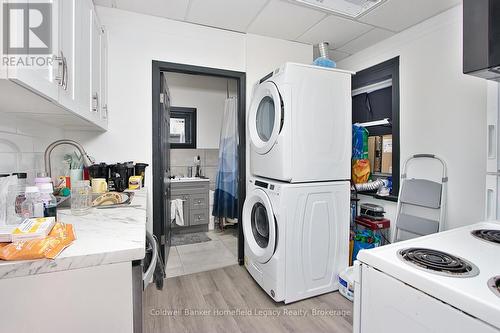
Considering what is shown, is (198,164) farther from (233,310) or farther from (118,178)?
(233,310)

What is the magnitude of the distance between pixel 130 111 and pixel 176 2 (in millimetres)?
973

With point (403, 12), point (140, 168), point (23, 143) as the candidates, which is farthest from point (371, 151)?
point (23, 143)

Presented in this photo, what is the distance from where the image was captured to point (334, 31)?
2381 millimetres

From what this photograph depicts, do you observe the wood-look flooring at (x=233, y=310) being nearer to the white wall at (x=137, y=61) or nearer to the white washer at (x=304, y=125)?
the white wall at (x=137, y=61)

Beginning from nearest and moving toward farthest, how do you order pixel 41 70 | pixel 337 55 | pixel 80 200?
1. pixel 41 70
2. pixel 80 200
3. pixel 337 55

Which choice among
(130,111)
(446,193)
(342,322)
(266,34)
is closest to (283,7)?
(266,34)

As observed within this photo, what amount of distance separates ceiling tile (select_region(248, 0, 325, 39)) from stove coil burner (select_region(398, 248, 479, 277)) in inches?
76.9

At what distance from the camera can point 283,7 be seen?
6.54 ft

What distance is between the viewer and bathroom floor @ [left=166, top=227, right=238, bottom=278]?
2.47m

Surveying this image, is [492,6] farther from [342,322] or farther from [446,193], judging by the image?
[342,322]

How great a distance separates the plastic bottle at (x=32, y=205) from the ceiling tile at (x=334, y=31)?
240cm

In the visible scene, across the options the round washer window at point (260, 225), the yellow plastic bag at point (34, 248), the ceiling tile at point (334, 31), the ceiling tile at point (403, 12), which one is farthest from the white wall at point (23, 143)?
the ceiling tile at point (403, 12)

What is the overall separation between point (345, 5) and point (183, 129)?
274 cm

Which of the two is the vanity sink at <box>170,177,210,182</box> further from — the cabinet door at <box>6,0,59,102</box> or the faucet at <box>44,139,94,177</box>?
the cabinet door at <box>6,0,59,102</box>
